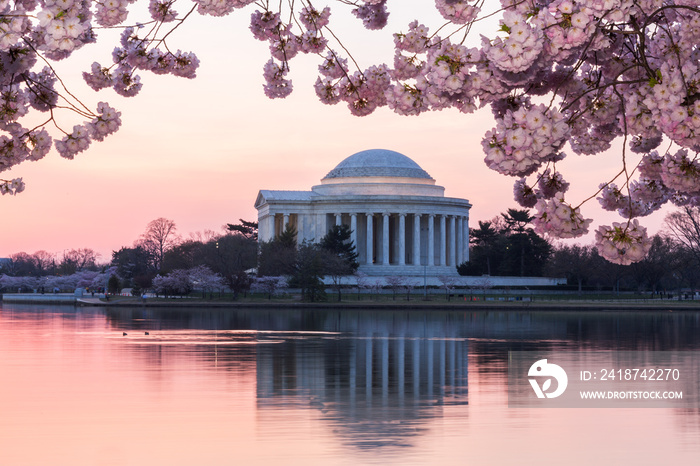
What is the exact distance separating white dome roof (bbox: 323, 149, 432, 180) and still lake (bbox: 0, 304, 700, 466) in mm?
100930

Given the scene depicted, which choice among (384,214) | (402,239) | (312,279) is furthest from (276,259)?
(402,239)

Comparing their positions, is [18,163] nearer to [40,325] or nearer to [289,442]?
[289,442]

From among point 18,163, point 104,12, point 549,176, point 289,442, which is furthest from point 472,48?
point 289,442

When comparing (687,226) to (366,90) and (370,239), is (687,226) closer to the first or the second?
(370,239)

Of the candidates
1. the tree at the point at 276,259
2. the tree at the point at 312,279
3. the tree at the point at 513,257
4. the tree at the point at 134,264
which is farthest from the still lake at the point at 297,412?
the tree at the point at 134,264

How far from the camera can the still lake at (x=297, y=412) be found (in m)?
16.7

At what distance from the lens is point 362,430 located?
750 inches

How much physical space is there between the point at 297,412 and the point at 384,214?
116 meters

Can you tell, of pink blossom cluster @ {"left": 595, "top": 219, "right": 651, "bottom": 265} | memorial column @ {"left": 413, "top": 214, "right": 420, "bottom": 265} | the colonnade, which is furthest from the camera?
memorial column @ {"left": 413, "top": 214, "right": 420, "bottom": 265}

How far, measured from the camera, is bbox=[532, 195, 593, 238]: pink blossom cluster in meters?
10.2

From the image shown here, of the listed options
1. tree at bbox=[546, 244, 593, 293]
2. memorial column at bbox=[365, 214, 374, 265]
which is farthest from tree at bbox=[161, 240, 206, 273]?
tree at bbox=[546, 244, 593, 293]

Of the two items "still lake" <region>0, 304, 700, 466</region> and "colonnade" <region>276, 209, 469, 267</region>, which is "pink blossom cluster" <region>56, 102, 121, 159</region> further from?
"colonnade" <region>276, 209, 469, 267</region>

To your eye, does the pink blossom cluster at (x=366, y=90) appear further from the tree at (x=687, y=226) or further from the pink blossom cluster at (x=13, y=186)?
the tree at (x=687, y=226)

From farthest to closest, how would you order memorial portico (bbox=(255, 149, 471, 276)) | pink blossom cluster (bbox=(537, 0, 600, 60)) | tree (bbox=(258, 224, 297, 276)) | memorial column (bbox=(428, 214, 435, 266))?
memorial column (bbox=(428, 214, 435, 266)) → memorial portico (bbox=(255, 149, 471, 276)) → tree (bbox=(258, 224, 297, 276)) → pink blossom cluster (bbox=(537, 0, 600, 60))
